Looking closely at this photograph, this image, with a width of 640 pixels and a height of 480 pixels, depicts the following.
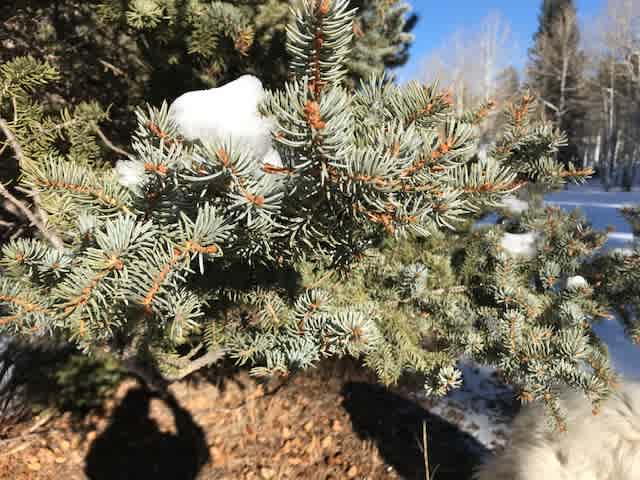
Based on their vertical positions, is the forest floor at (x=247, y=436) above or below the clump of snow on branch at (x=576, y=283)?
below

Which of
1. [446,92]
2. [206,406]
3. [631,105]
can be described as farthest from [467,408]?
[631,105]

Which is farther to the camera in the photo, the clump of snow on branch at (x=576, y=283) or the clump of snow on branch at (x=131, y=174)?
the clump of snow on branch at (x=576, y=283)

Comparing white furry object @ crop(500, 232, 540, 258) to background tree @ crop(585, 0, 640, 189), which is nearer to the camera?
white furry object @ crop(500, 232, 540, 258)

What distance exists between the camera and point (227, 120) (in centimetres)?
65

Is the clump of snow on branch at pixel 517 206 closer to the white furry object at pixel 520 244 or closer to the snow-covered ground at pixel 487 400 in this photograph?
the white furry object at pixel 520 244

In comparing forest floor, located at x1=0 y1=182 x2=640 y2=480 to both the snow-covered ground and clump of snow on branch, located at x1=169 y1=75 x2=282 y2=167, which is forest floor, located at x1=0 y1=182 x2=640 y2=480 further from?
clump of snow on branch, located at x1=169 y1=75 x2=282 y2=167

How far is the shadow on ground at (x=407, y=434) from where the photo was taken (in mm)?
2602

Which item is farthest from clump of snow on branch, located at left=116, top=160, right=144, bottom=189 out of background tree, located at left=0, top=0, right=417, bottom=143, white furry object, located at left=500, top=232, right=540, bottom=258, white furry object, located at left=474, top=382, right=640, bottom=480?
white furry object, located at left=474, top=382, right=640, bottom=480

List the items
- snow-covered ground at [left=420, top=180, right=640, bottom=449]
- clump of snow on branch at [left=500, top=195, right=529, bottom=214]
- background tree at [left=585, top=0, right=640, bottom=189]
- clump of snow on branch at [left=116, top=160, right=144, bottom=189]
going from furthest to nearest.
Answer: background tree at [left=585, top=0, right=640, bottom=189] → snow-covered ground at [left=420, top=180, right=640, bottom=449] → clump of snow on branch at [left=500, top=195, right=529, bottom=214] → clump of snow on branch at [left=116, top=160, right=144, bottom=189]

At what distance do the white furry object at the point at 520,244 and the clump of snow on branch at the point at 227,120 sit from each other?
1.46 meters

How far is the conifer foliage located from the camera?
0.58m

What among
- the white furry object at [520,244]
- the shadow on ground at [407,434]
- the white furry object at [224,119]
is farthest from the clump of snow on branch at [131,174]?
the shadow on ground at [407,434]

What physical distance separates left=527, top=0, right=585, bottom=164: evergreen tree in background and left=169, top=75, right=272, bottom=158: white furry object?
986 inches

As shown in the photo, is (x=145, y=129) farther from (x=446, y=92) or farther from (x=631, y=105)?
(x=631, y=105)
